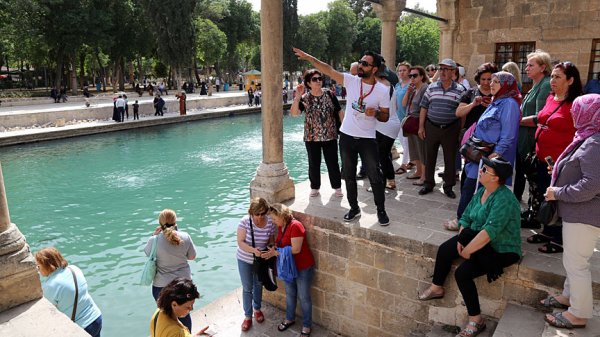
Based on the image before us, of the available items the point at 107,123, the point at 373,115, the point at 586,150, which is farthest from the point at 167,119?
the point at 586,150

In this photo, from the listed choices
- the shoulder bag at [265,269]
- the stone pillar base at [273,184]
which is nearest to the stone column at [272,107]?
the stone pillar base at [273,184]

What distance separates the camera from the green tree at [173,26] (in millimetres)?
31170

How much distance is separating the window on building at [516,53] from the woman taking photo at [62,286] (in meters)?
8.36

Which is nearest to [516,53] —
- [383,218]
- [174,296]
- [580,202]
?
[383,218]

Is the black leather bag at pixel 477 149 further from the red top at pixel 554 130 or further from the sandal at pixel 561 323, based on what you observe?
the sandal at pixel 561 323

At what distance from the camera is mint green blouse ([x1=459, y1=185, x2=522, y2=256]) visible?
136 inches

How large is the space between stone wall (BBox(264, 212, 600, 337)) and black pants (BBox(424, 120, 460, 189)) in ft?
4.34

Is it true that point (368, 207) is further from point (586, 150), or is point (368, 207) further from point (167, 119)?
point (167, 119)

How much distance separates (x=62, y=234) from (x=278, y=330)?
19.1ft

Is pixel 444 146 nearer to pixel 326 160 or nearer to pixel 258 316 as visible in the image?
pixel 326 160

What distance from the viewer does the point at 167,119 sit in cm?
2291

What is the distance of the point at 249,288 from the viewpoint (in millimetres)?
5059

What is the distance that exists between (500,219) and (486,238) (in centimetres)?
17

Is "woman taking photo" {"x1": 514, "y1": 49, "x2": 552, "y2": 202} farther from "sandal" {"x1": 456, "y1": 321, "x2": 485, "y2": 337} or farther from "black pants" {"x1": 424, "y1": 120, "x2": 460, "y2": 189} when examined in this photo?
"sandal" {"x1": 456, "y1": 321, "x2": 485, "y2": 337}
